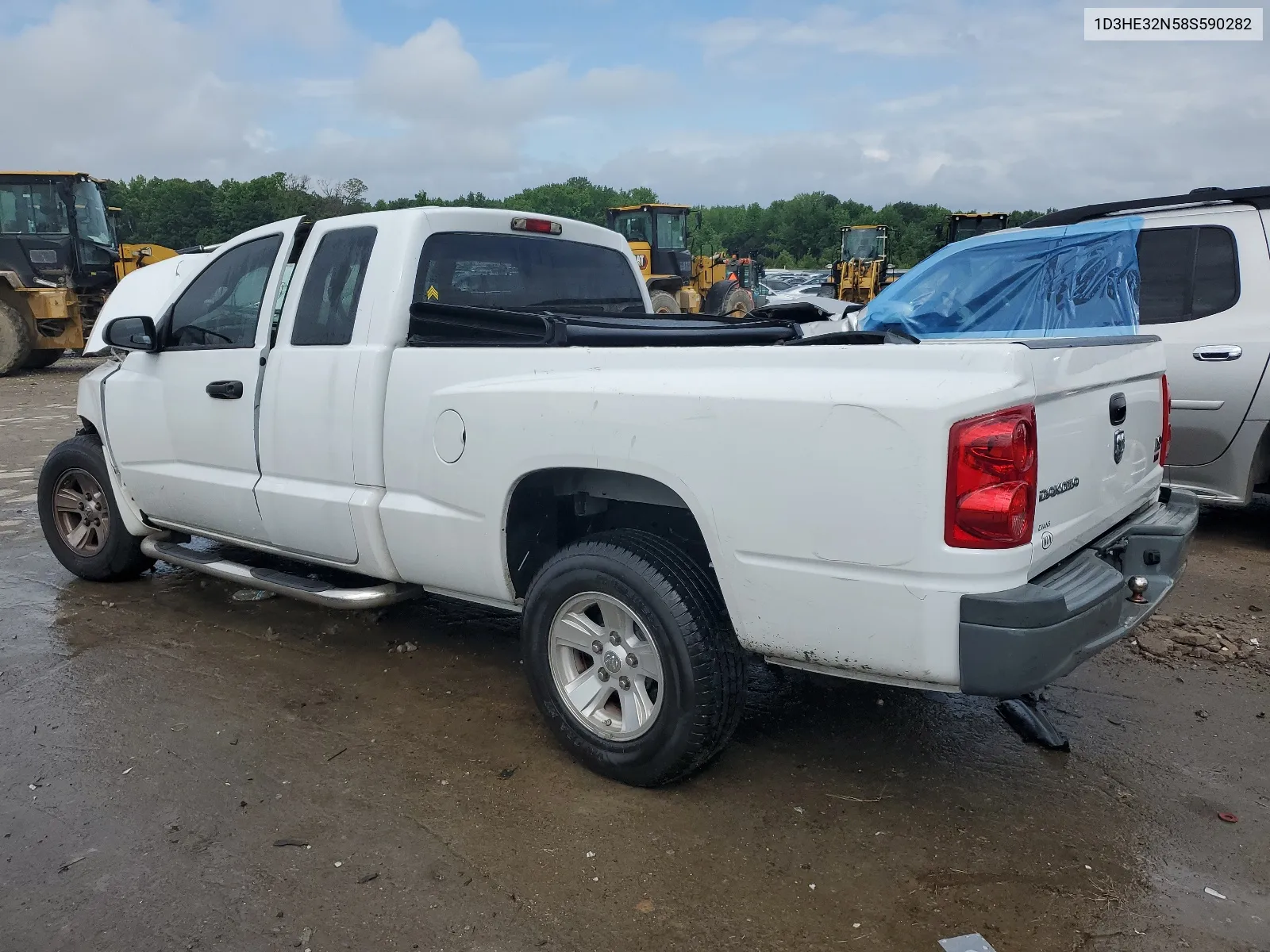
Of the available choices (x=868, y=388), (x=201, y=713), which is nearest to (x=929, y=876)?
(x=868, y=388)

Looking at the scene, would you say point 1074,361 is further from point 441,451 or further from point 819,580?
point 441,451

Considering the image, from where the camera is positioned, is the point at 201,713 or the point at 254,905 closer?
the point at 254,905

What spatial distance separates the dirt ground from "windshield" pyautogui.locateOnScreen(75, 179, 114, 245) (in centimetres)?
1624

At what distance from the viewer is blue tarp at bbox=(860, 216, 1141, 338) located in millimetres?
5258

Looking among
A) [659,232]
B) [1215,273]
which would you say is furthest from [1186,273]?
[659,232]

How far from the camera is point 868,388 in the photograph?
102 inches

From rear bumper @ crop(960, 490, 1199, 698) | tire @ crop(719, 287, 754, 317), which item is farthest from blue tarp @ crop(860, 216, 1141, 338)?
tire @ crop(719, 287, 754, 317)

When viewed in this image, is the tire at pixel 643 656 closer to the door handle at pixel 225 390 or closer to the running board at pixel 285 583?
the running board at pixel 285 583

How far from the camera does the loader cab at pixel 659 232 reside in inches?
882

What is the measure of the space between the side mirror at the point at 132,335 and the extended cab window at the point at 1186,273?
549cm

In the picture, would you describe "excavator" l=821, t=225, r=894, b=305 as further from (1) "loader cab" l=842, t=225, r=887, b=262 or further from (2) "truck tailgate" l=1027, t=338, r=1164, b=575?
(2) "truck tailgate" l=1027, t=338, r=1164, b=575

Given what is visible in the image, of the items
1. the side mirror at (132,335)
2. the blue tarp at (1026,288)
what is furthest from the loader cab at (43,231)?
the blue tarp at (1026,288)

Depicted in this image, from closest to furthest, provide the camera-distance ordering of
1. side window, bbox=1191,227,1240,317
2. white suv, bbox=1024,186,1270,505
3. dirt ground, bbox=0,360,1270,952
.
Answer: dirt ground, bbox=0,360,1270,952 < white suv, bbox=1024,186,1270,505 < side window, bbox=1191,227,1240,317

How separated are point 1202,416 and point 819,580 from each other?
3942mm
